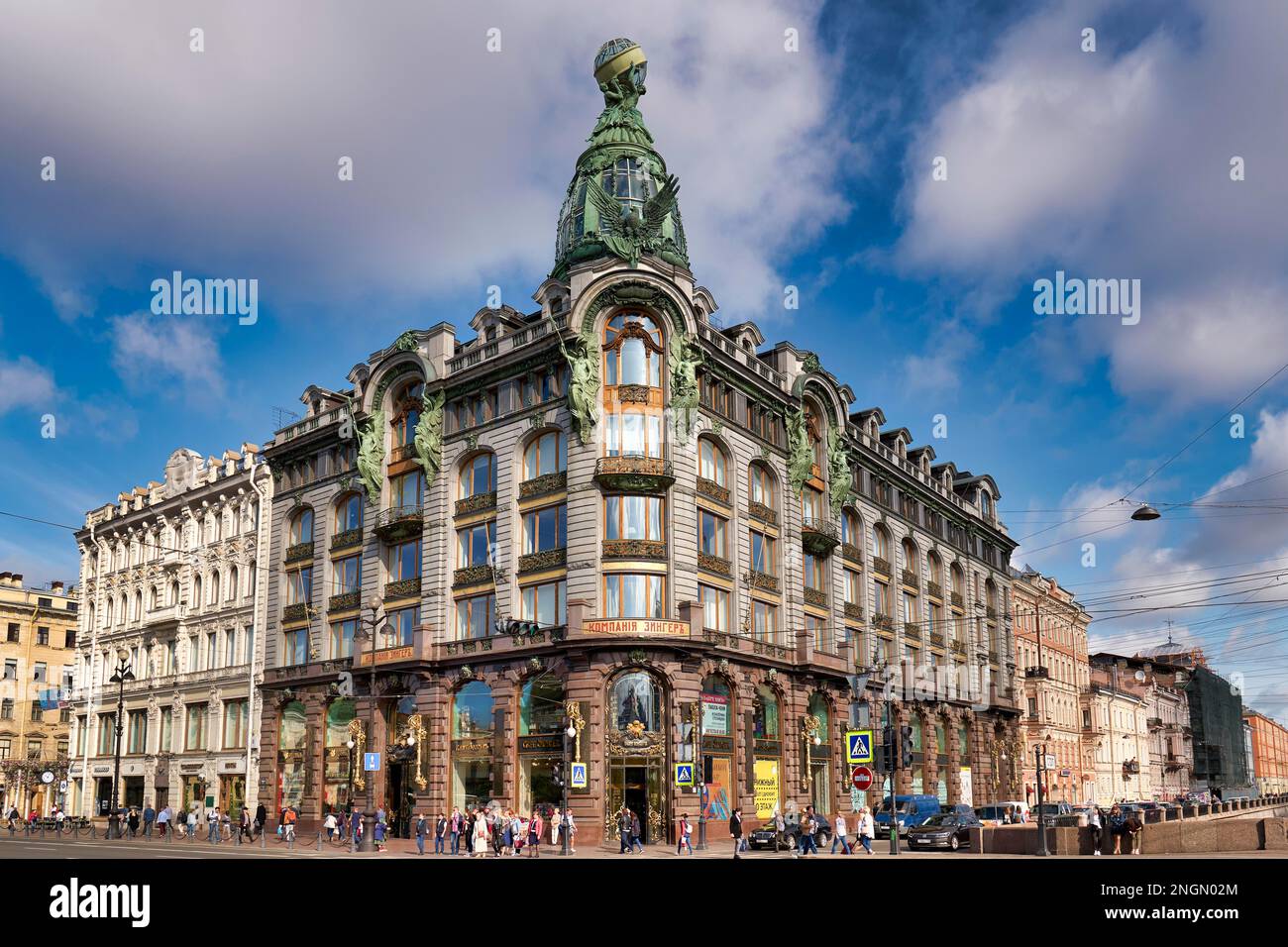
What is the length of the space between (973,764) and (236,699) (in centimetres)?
4641

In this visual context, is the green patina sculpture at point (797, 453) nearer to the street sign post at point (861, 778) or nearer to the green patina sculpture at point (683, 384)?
the green patina sculpture at point (683, 384)

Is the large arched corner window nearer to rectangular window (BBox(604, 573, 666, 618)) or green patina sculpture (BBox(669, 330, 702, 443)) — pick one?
green patina sculpture (BBox(669, 330, 702, 443))

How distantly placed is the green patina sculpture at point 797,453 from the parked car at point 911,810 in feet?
50.4

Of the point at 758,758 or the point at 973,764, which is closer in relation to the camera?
the point at 758,758

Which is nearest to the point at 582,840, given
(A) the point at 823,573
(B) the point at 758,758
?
(B) the point at 758,758

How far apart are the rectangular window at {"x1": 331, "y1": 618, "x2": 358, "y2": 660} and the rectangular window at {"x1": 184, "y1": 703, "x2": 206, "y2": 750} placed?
13.1 m

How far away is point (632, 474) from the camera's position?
4762cm

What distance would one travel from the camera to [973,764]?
255 ft

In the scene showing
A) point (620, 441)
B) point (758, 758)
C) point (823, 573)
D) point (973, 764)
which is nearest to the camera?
point (620, 441)

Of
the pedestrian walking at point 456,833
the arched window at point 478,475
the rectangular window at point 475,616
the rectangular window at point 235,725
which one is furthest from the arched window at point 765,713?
the rectangular window at point 235,725

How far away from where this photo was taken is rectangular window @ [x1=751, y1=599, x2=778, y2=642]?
53.8 metres

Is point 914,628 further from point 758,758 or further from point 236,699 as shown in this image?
point 236,699

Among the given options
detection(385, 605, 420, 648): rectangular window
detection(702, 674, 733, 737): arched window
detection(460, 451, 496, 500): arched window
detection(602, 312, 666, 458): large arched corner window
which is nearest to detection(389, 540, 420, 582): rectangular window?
detection(385, 605, 420, 648): rectangular window
